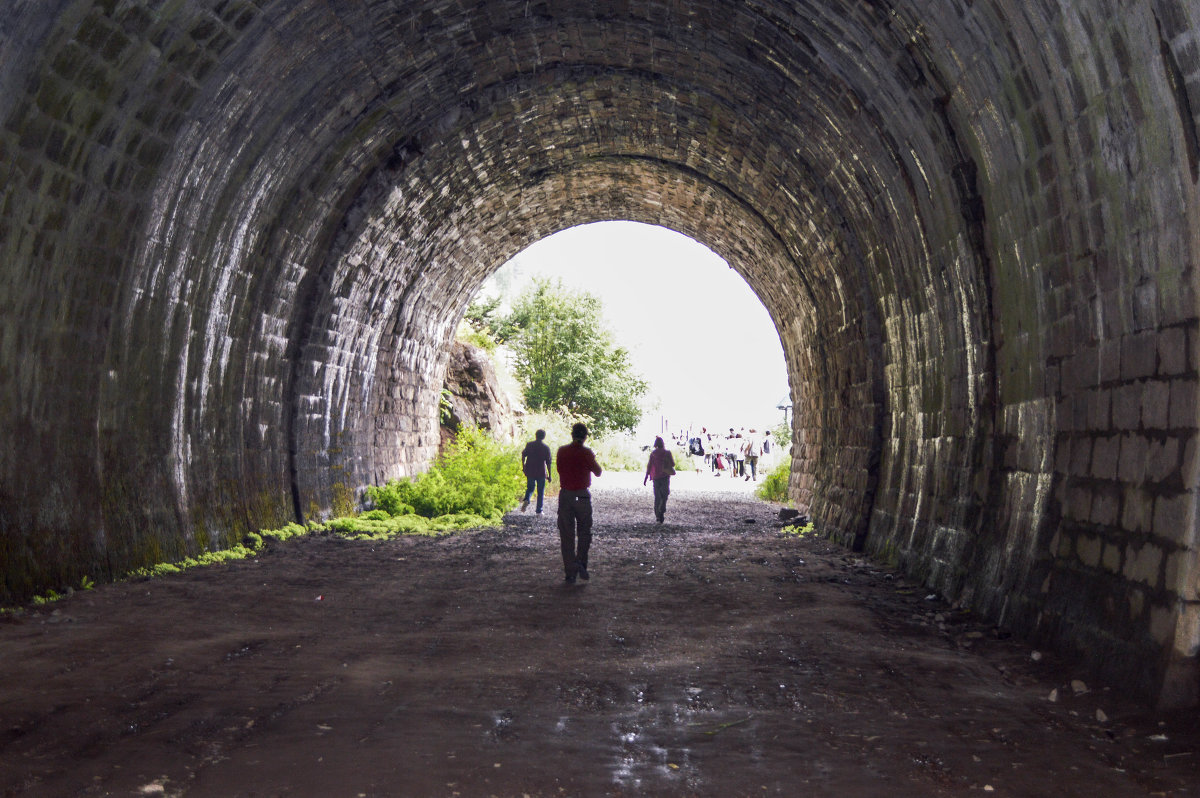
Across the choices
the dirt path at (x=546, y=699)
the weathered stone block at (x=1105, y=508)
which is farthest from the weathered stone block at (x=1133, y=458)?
the dirt path at (x=546, y=699)

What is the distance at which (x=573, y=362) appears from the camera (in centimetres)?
4809

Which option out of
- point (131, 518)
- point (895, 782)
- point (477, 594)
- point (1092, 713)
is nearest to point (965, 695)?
point (1092, 713)

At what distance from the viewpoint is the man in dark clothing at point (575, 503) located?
10.5m

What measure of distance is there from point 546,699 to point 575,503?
521 centimetres

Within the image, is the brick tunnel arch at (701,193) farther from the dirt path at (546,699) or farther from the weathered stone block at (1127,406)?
the dirt path at (546,699)

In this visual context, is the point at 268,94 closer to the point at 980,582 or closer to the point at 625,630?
the point at 625,630

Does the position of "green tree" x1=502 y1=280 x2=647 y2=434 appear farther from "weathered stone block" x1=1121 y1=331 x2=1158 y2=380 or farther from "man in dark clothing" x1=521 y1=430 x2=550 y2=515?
"weathered stone block" x1=1121 y1=331 x2=1158 y2=380

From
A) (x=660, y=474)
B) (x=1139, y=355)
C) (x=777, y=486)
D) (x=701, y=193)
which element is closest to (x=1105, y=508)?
(x=1139, y=355)

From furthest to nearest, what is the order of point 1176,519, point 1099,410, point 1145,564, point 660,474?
point 660,474
point 1099,410
point 1145,564
point 1176,519

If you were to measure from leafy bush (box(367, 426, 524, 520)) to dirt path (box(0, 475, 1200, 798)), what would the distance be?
775 centimetres

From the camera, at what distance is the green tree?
48.2m

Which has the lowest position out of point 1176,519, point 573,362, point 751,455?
point 1176,519

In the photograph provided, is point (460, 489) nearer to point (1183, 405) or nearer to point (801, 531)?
point (801, 531)

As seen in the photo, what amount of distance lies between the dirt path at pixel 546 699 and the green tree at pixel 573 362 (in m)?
38.2
